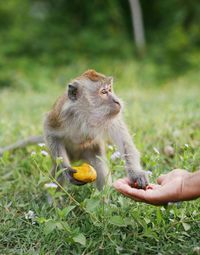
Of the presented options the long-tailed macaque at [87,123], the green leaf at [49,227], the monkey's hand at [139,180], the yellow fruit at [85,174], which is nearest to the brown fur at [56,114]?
the long-tailed macaque at [87,123]

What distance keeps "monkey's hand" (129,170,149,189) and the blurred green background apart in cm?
900

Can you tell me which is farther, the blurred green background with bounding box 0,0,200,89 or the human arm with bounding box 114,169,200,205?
the blurred green background with bounding box 0,0,200,89

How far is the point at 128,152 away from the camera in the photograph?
466 cm

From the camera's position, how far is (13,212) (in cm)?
438

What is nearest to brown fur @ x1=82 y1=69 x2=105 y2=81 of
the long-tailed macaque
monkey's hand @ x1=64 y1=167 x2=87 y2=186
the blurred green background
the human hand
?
the long-tailed macaque

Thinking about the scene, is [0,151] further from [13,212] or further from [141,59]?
[141,59]

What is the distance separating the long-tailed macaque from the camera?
473 centimetres

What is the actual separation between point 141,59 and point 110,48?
0.94 m

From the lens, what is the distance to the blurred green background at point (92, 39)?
14.1 metres

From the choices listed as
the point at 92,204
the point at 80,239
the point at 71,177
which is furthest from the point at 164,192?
the point at 71,177

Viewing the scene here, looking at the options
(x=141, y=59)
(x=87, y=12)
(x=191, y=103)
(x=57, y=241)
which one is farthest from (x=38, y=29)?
(x=57, y=241)

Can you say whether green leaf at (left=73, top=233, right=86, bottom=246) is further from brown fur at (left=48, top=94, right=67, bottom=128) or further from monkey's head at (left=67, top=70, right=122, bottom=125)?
brown fur at (left=48, top=94, right=67, bottom=128)

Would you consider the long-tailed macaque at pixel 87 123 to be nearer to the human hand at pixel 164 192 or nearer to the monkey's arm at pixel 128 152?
the monkey's arm at pixel 128 152

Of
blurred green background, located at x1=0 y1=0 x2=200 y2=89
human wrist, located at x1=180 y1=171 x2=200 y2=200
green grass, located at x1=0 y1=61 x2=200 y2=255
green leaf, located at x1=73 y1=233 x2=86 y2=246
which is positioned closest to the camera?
human wrist, located at x1=180 y1=171 x2=200 y2=200
